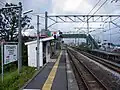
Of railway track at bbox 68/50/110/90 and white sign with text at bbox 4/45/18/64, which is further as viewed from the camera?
white sign with text at bbox 4/45/18/64

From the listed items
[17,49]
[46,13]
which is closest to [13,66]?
[46,13]

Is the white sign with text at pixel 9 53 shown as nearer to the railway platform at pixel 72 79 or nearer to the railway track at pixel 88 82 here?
the railway platform at pixel 72 79

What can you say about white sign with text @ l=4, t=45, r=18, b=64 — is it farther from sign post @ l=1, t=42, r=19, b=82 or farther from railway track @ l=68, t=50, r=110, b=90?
railway track @ l=68, t=50, r=110, b=90

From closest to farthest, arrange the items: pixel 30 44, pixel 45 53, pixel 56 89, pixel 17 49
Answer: pixel 56 89, pixel 17 49, pixel 30 44, pixel 45 53

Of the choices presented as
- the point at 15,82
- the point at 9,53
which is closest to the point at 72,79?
the point at 15,82

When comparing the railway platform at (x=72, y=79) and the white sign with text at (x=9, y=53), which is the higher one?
the white sign with text at (x=9, y=53)

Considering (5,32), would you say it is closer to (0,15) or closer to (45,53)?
(0,15)

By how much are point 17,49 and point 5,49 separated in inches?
94.0

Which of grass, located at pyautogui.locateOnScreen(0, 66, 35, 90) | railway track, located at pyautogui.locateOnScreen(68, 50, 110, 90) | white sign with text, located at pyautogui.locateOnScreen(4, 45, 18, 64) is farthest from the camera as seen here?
white sign with text, located at pyautogui.locateOnScreen(4, 45, 18, 64)

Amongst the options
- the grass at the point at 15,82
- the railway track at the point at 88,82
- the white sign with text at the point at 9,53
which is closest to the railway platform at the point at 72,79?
the railway track at the point at 88,82

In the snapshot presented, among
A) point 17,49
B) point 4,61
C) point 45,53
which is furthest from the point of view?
point 45,53

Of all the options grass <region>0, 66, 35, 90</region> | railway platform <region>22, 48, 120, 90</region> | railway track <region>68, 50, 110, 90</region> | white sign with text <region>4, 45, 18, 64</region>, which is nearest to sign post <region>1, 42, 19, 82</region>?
white sign with text <region>4, 45, 18, 64</region>

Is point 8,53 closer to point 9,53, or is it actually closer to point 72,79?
point 9,53

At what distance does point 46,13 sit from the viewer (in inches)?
1431
